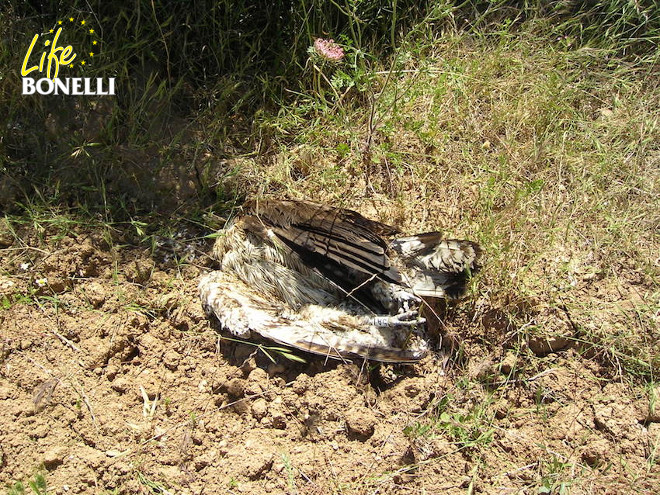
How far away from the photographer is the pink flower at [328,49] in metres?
3.37

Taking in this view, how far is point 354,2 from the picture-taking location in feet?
11.5

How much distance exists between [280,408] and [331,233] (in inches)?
35.2

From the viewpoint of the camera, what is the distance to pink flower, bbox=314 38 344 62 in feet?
11.1

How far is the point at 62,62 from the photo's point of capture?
344 cm

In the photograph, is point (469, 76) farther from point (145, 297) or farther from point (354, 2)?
point (145, 297)

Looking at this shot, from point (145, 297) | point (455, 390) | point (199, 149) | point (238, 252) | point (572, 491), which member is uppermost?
point (199, 149)

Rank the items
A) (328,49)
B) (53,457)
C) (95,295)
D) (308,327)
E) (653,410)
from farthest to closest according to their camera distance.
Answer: (328,49), (95,295), (308,327), (653,410), (53,457)

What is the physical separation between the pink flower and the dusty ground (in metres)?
1.54

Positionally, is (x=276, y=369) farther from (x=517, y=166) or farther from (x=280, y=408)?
(x=517, y=166)

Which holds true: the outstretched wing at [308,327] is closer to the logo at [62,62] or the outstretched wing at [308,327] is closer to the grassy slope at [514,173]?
the grassy slope at [514,173]

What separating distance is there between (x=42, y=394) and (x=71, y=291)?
1.88 feet

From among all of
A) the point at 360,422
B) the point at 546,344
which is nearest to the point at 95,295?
the point at 360,422

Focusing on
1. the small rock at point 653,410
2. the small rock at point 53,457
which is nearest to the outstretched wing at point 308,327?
the small rock at point 53,457

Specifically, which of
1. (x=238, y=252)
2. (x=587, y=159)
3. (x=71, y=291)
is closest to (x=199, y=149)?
(x=238, y=252)
